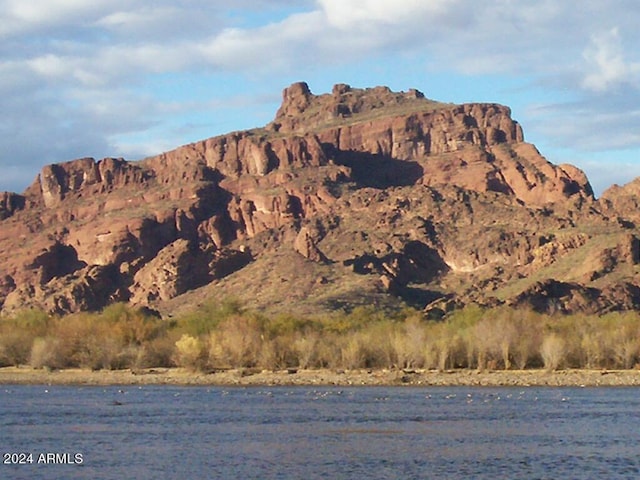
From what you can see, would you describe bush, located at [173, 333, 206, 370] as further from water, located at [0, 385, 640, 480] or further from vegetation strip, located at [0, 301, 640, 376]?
water, located at [0, 385, 640, 480]

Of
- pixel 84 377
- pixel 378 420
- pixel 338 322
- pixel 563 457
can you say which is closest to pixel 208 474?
pixel 563 457

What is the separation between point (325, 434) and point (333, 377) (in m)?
42.5

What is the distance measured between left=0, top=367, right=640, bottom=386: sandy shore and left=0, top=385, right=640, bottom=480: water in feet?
30.9

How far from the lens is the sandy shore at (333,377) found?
315ft

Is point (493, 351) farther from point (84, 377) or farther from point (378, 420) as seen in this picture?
point (378, 420)

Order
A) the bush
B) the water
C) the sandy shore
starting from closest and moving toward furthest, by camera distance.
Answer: the water
the sandy shore
the bush

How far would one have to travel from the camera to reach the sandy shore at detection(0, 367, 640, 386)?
315ft

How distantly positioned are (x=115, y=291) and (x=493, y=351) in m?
103

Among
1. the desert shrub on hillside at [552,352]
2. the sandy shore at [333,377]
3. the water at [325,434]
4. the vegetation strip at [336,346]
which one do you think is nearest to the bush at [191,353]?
the vegetation strip at [336,346]

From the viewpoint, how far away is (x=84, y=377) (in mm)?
102562

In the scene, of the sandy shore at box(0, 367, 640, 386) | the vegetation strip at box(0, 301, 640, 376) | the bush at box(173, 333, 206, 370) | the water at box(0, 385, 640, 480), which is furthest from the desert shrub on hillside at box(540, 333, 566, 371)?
the bush at box(173, 333, 206, 370)

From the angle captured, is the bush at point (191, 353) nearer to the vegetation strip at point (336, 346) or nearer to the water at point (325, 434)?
the vegetation strip at point (336, 346)

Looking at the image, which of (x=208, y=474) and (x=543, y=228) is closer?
(x=208, y=474)

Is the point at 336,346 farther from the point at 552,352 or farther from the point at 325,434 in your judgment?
the point at 325,434
